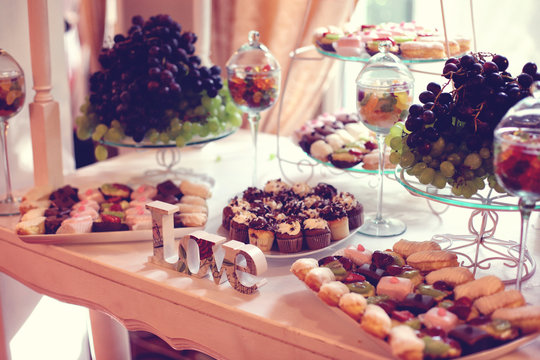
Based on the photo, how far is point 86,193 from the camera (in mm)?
1610

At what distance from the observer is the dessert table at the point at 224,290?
1.08 m

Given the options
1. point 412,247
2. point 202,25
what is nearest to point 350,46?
point 412,247

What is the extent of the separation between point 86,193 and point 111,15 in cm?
179

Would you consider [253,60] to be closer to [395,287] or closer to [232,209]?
[232,209]

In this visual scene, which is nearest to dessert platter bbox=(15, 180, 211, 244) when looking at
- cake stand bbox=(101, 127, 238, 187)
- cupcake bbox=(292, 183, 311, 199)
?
cake stand bbox=(101, 127, 238, 187)

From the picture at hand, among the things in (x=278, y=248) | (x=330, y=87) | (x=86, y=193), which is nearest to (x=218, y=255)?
(x=278, y=248)

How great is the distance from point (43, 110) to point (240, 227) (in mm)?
668

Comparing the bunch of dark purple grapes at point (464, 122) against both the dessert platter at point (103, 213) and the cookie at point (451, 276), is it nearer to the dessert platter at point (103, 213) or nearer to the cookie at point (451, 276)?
the cookie at point (451, 276)

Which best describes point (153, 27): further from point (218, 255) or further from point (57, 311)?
point (57, 311)

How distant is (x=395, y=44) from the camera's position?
1531 millimetres

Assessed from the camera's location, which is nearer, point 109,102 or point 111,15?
point 109,102

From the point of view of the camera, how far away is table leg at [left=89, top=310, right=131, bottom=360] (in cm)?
175

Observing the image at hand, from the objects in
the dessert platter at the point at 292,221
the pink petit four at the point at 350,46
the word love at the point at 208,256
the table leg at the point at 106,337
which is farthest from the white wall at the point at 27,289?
the pink petit four at the point at 350,46

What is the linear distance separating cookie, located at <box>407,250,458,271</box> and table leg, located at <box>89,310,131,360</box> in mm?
972
